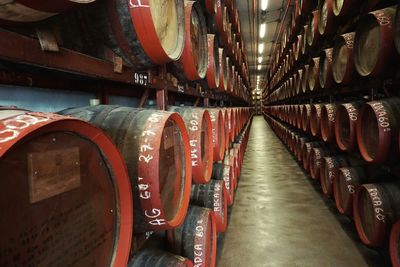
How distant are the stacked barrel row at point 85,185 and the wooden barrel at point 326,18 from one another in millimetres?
3633

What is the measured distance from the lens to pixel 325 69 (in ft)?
15.5

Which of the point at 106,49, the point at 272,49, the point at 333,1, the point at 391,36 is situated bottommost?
the point at 106,49

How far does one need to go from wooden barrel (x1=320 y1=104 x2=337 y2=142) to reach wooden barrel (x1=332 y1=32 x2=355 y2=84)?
0.50 metres

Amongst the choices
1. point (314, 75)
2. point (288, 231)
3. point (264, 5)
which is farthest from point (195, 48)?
point (264, 5)

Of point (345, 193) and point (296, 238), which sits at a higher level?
point (345, 193)

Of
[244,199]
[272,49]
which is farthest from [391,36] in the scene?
[272,49]

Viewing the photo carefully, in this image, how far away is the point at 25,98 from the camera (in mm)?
1363

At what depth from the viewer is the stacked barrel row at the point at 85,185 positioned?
61cm

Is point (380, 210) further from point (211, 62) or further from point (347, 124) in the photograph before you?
point (211, 62)

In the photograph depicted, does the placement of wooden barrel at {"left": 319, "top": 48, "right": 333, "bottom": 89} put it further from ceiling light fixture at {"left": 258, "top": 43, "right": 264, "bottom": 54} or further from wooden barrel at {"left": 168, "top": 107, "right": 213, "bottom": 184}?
ceiling light fixture at {"left": 258, "top": 43, "right": 264, "bottom": 54}

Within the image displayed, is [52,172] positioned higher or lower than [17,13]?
lower

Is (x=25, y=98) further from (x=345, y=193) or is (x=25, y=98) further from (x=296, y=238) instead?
(x=345, y=193)

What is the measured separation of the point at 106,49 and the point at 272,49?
717 inches

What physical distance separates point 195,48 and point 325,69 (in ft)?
10.2
